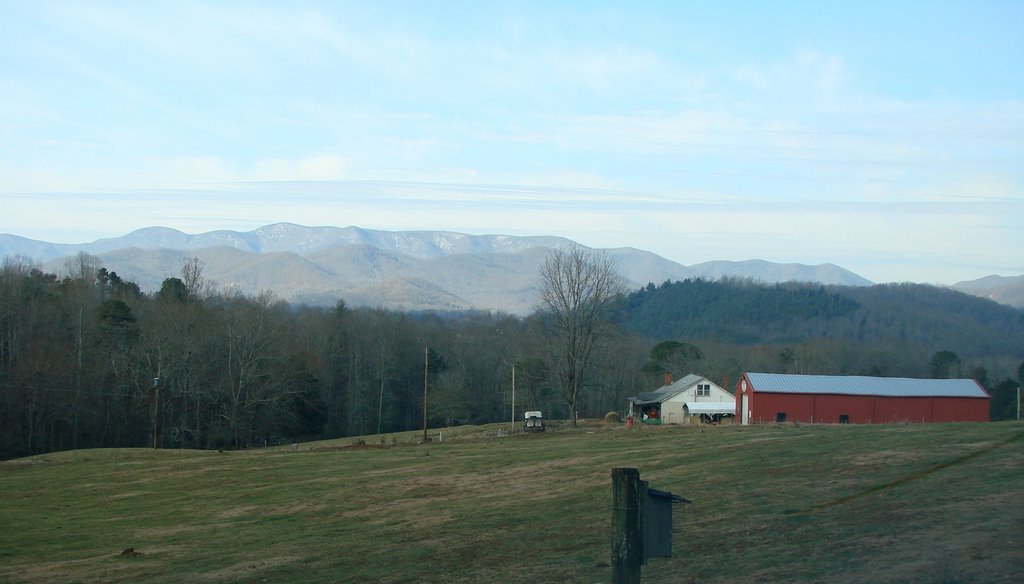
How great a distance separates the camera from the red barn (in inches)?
2456

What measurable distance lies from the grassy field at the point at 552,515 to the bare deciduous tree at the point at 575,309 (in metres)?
31.5

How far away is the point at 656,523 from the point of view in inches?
337

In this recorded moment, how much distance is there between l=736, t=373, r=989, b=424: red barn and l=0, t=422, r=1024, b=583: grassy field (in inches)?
721

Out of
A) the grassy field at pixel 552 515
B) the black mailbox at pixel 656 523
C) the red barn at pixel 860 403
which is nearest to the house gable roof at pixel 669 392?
the red barn at pixel 860 403

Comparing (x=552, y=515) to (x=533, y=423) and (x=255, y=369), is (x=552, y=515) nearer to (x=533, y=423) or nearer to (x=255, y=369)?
(x=533, y=423)

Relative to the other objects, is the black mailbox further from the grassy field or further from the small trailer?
the small trailer

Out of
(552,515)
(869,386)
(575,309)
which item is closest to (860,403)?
(869,386)

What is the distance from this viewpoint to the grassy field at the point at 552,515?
1512 cm

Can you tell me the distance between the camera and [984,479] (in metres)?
20.3

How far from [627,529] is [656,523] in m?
0.33

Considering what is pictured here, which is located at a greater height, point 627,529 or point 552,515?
point 627,529

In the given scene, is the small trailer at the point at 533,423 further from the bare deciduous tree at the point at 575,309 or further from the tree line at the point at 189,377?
the bare deciduous tree at the point at 575,309

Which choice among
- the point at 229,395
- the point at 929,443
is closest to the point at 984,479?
the point at 929,443

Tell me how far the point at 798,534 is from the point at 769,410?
1867 inches
